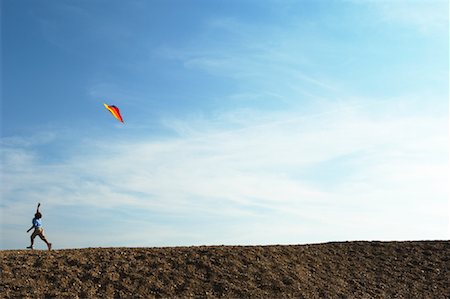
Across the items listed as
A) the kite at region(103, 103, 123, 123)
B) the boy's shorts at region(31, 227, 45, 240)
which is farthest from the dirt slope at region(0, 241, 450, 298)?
the kite at region(103, 103, 123, 123)

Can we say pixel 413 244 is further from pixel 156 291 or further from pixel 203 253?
pixel 156 291

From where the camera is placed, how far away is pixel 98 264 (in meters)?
15.9

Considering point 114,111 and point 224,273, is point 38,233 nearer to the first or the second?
point 114,111

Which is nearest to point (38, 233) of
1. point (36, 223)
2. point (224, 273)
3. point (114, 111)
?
point (36, 223)

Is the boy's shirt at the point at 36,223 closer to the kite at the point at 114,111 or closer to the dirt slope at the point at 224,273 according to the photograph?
the dirt slope at the point at 224,273

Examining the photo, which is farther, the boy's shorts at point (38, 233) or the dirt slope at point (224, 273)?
the boy's shorts at point (38, 233)

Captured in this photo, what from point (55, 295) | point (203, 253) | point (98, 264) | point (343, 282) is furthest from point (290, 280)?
point (55, 295)

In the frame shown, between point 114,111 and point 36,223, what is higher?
point 114,111

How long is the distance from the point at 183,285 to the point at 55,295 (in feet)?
11.9

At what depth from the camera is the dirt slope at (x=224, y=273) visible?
48.4 feet

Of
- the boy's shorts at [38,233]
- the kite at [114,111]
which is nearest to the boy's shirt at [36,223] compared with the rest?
the boy's shorts at [38,233]

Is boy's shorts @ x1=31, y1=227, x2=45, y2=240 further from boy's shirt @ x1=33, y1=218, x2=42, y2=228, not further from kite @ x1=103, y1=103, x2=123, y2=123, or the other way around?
kite @ x1=103, y1=103, x2=123, y2=123

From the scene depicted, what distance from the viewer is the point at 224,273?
1623 cm

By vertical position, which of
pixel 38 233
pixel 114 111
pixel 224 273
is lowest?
pixel 224 273
